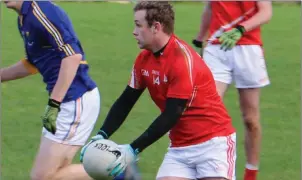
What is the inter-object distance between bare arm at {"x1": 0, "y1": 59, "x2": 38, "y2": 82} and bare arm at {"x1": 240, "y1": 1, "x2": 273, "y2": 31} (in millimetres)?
1790

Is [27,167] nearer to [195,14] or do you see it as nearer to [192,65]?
[192,65]

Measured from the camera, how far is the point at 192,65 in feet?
16.7

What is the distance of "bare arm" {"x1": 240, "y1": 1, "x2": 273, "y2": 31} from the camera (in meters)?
6.75

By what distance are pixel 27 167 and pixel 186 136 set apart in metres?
2.79

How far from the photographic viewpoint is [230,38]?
6574mm

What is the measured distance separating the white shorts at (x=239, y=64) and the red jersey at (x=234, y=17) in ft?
0.20

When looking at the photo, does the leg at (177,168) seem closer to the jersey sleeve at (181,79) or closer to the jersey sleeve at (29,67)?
the jersey sleeve at (181,79)

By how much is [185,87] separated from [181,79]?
2.2 inches

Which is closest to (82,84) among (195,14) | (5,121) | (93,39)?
(5,121)

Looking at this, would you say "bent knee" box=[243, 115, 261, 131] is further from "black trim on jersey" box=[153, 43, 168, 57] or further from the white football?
the white football

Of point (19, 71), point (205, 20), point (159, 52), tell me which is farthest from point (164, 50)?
point (205, 20)

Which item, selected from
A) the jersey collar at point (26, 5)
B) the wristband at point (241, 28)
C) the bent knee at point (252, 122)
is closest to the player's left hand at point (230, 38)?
the wristband at point (241, 28)

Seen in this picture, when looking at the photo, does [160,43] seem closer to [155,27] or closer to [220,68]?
[155,27]

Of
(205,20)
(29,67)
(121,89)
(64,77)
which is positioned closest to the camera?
(64,77)
